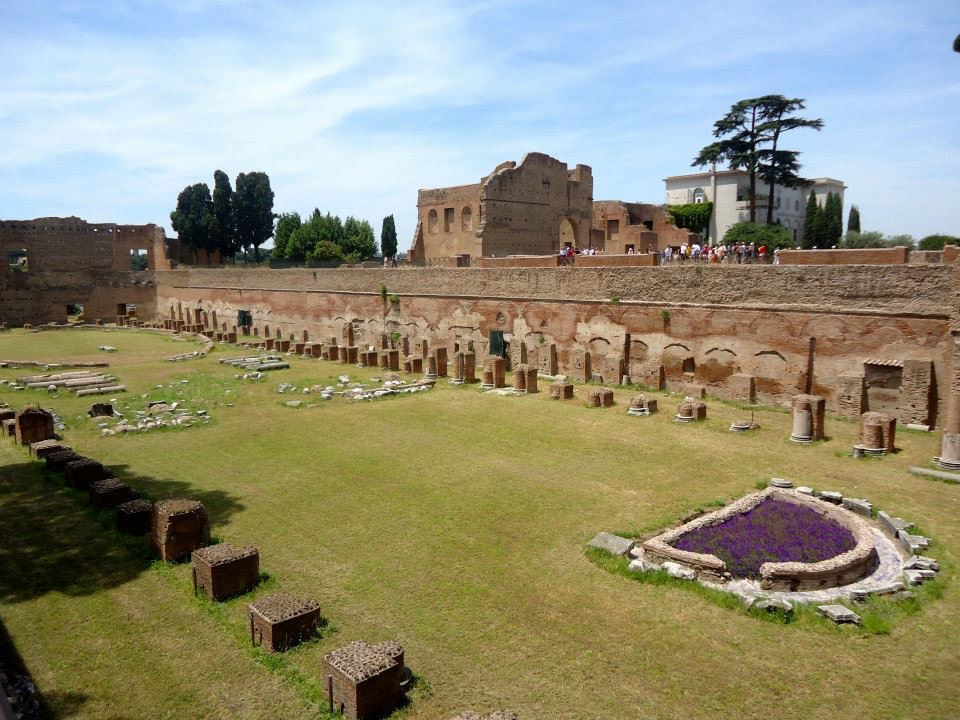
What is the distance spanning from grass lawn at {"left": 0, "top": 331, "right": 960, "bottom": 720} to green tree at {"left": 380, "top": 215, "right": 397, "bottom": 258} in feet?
136

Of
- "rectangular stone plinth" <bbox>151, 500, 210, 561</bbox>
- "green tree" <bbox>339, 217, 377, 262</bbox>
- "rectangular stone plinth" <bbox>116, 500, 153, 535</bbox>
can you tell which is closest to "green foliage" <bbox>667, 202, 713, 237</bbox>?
"green tree" <bbox>339, 217, 377, 262</bbox>

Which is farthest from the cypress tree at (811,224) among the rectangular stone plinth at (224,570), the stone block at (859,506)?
the rectangular stone plinth at (224,570)

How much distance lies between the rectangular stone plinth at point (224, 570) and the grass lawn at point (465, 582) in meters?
0.18

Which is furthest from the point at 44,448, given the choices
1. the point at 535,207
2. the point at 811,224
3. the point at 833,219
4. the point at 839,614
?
the point at 833,219

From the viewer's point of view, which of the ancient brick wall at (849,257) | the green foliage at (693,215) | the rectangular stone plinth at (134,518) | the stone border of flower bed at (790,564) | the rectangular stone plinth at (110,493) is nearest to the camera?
the stone border of flower bed at (790,564)

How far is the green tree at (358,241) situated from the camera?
155ft

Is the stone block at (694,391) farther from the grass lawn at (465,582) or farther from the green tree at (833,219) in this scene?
the green tree at (833,219)

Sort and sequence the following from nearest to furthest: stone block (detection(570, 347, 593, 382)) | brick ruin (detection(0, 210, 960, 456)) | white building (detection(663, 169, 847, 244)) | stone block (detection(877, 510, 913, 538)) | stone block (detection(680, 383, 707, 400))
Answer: stone block (detection(877, 510, 913, 538)), brick ruin (detection(0, 210, 960, 456)), stone block (detection(680, 383, 707, 400)), stone block (detection(570, 347, 593, 382)), white building (detection(663, 169, 847, 244))

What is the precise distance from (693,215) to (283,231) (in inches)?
1179

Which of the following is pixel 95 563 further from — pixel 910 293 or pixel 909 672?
pixel 910 293

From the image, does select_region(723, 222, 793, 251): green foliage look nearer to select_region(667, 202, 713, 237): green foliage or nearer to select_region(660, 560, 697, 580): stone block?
select_region(667, 202, 713, 237): green foliage

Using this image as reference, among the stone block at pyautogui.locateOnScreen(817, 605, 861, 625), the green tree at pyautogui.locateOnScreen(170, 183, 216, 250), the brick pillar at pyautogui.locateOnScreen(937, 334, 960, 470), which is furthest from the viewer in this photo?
the green tree at pyautogui.locateOnScreen(170, 183, 216, 250)

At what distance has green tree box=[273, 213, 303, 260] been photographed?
5153 centimetres

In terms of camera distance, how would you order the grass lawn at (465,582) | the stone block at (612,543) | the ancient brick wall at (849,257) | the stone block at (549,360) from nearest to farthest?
1. the grass lawn at (465,582)
2. the stone block at (612,543)
3. the ancient brick wall at (849,257)
4. the stone block at (549,360)
